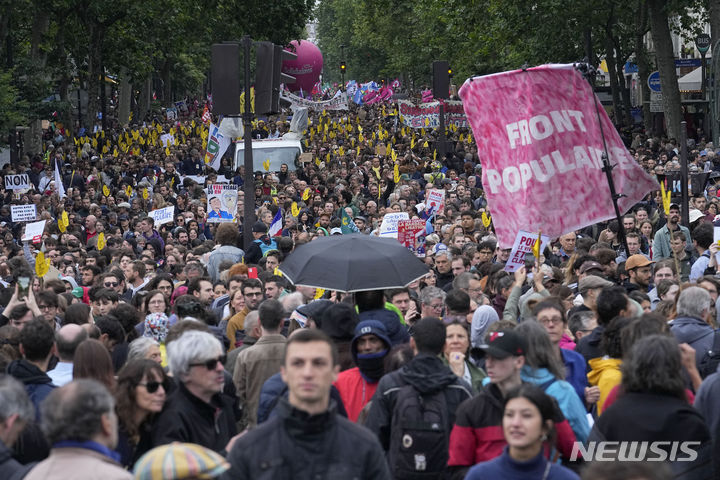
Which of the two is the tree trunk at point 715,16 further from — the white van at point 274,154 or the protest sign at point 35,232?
the protest sign at point 35,232

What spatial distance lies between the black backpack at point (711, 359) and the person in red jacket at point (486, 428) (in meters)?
2.05

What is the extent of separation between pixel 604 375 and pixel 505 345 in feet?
3.32

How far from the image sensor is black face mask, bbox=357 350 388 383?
6.53 meters

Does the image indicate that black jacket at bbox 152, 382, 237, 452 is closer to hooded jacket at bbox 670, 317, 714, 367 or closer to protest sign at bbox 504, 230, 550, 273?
hooded jacket at bbox 670, 317, 714, 367

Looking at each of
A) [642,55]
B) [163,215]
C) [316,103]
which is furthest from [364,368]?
[642,55]

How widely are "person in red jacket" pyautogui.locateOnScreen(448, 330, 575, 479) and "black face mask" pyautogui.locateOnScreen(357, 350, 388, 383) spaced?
1.00m

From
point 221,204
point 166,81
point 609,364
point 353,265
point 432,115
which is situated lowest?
point 609,364

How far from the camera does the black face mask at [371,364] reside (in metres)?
6.53

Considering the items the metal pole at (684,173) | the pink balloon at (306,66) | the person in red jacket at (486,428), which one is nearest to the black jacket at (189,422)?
the person in red jacket at (486,428)

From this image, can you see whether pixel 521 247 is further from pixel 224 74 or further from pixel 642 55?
pixel 642 55

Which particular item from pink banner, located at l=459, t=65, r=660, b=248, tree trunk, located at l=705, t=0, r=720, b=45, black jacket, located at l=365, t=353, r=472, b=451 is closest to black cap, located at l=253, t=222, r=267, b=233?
pink banner, located at l=459, t=65, r=660, b=248

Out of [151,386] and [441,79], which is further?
[441,79]

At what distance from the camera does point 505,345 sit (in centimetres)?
568

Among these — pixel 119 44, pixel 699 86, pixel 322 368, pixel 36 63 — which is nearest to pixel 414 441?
pixel 322 368
